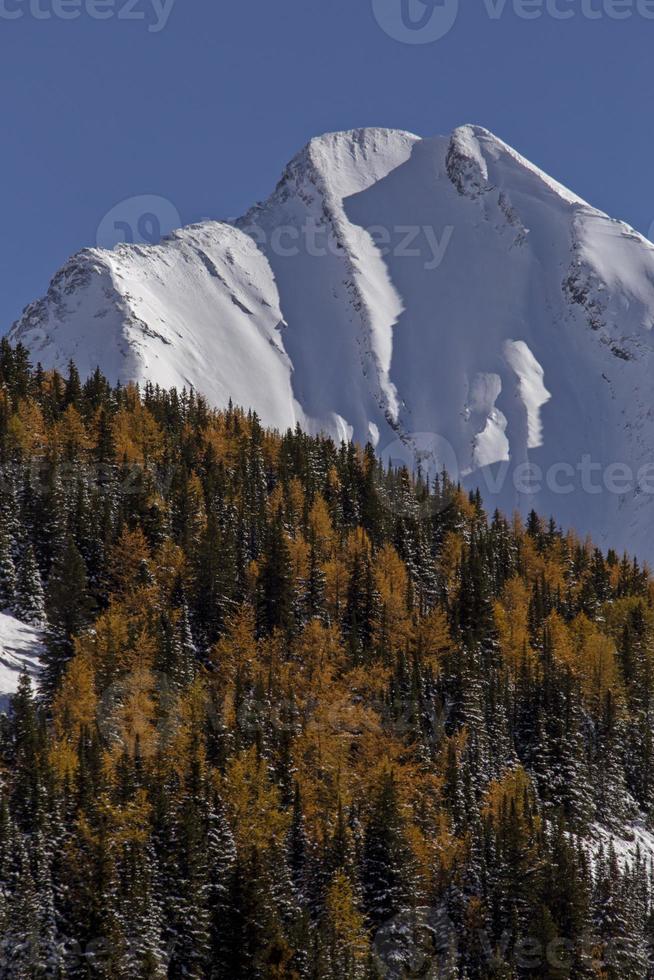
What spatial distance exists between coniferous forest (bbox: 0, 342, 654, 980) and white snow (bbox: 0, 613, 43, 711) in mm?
1576

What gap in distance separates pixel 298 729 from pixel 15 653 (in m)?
19.8

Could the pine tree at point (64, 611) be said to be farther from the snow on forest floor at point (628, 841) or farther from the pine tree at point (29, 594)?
the snow on forest floor at point (628, 841)

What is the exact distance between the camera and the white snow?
89.9m

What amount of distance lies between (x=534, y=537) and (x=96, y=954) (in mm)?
92848

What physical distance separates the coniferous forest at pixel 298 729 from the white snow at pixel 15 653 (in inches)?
62.0

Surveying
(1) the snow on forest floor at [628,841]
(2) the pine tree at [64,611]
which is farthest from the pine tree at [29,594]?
(1) the snow on forest floor at [628,841]

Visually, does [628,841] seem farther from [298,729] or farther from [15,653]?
[15,653]

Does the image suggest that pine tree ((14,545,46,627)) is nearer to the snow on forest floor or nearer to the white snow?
the white snow

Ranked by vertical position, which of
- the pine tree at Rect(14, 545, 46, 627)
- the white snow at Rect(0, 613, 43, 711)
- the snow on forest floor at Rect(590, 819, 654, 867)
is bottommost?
the snow on forest floor at Rect(590, 819, 654, 867)

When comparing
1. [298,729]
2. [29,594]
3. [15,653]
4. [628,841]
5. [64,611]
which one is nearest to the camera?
[298,729]

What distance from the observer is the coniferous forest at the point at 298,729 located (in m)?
74.2

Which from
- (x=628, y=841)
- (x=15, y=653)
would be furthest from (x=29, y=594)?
(x=628, y=841)

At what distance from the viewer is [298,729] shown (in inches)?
3706

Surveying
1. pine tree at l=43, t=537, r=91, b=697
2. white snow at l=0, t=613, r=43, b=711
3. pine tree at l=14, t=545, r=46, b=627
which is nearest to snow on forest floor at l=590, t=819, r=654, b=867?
pine tree at l=43, t=537, r=91, b=697
